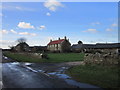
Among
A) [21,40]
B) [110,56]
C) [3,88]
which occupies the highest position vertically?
[21,40]

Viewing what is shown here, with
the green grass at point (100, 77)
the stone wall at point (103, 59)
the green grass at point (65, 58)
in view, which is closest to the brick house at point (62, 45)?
the green grass at point (65, 58)

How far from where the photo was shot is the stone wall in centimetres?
1373

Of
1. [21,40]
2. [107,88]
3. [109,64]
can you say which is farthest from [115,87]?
[21,40]

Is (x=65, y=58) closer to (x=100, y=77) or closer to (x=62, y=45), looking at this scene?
(x=100, y=77)

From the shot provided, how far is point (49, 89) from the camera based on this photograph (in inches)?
296

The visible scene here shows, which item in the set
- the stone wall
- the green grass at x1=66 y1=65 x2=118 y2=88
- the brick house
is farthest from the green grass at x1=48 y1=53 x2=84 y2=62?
the brick house

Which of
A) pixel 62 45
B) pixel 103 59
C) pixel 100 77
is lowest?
pixel 100 77

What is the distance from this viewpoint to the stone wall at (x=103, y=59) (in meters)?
13.7

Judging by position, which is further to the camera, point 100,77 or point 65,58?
point 65,58

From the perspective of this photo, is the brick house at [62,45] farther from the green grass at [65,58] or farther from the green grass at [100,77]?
the green grass at [100,77]

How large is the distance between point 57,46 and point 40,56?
77812 mm

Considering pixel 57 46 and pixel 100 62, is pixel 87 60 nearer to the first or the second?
pixel 100 62

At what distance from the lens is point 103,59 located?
1496 cm

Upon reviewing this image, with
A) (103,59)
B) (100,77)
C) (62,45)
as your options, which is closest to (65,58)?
(103,59)
